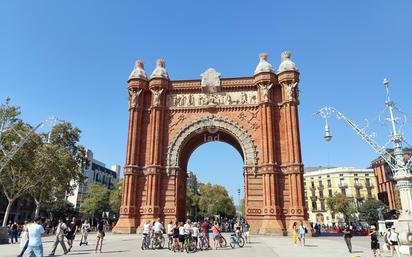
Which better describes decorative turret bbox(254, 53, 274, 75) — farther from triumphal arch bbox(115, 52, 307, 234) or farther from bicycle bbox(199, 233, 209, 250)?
bicycle bbox(199, 233, 209, 250)

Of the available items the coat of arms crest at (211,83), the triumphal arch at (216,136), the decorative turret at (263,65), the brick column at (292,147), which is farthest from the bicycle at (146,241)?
the decorative turret at (263,65)

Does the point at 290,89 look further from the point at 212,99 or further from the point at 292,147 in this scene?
the point at 212,99

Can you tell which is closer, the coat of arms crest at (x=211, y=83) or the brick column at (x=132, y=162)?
the brick column at (x=132, y=162)

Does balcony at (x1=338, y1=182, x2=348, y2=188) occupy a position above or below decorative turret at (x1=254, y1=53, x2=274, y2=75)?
below

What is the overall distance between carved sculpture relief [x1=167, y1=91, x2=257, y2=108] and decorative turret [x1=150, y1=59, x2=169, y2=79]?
2.62 metres

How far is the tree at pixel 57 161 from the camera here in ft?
104

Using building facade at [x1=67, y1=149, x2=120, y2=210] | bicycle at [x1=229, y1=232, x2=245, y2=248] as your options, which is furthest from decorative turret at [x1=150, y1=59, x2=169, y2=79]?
building facade at [x1=67, y1=149, x2=120, y2=210]

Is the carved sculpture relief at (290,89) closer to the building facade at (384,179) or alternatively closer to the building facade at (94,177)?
the building facade at (384,179)

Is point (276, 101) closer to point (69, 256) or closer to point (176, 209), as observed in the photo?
point (176, 209)

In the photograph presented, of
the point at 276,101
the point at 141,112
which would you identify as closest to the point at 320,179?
the point at 276,101

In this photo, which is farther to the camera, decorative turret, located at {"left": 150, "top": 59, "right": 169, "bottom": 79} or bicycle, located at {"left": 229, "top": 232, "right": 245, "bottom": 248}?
decorative turret, located at {"left": 150, "top": 59, "right": 169, "bottom": 79}

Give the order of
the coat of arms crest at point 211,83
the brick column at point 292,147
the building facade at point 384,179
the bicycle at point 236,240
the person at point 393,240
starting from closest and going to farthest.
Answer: the person at point 393,240 < the bicycle at point 236,240 < the brick column at point 292,147 < the coat of arms crest at point 211,83 < the building facade at point 384,179

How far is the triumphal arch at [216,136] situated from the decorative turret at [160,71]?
11cm

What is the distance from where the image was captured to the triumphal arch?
29.6 meters
